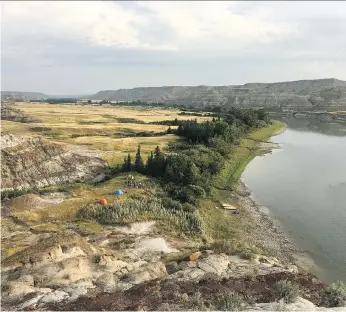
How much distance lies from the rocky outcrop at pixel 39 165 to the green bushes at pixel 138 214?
12231 mm

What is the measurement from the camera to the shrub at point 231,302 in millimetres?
16109

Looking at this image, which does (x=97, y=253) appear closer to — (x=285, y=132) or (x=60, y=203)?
(x=60, y=203)

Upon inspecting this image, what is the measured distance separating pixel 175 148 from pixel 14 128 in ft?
108

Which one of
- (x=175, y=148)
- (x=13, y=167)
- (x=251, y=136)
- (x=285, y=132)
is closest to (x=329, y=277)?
(x=13, y=167)

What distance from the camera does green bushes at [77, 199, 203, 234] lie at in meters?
29.2

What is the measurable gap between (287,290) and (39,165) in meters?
31.9

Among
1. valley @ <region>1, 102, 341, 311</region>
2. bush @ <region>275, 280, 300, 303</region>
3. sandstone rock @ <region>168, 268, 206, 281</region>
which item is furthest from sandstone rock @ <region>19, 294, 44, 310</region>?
bush @ <region>275, 280, 300, 303</region>

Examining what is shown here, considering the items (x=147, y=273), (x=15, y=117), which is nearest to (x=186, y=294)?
(x=147, y=273)

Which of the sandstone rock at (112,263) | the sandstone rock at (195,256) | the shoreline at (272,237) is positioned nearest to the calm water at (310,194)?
the shoreline at (272,237)

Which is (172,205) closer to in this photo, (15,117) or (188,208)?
(188,208)

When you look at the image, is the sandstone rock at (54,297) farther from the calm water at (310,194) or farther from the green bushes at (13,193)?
the green bushes at (13,193)

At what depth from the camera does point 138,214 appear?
3009cm

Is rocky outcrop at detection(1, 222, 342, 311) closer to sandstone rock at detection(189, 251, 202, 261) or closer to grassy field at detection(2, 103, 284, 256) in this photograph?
sandstone rock at detection(189, 251, 202, 261)

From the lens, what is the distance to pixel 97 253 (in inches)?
886
